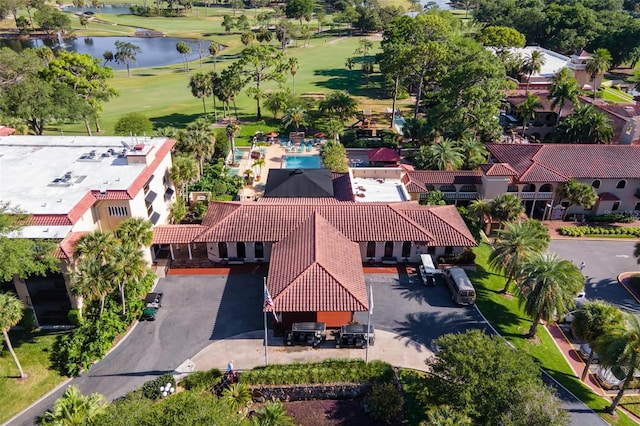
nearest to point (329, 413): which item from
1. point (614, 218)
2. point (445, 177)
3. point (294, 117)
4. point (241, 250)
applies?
point (241, 250)

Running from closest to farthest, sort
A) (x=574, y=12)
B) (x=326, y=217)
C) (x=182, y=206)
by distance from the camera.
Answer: (x=326, y=217)
(x=182, y=206)
(x=574, y=12)

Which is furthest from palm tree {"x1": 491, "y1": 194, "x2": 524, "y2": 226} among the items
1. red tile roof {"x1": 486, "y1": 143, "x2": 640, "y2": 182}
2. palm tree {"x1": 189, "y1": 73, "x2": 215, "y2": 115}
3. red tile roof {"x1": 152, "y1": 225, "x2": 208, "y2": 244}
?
palm tree {"x1": 189, "y1": 73, "x2": 215, "y2": 115}

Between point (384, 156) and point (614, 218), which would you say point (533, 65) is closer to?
point (384, 156)

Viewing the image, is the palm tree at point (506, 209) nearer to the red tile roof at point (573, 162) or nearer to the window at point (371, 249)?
the red tile roof at point (573, 162)

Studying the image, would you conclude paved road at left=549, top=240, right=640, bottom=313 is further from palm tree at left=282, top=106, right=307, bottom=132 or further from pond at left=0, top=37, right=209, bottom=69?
pond at left=0, top=37, right=209, bottom=69

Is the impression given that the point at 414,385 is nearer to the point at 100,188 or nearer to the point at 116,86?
the point at 100,188

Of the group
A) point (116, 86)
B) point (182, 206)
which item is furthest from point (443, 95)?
point (116, 86)

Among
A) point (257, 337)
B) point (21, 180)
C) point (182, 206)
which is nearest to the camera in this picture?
point (257, 337)

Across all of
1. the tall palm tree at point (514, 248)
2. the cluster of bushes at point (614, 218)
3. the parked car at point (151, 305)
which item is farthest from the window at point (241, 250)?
the cluster of bushes at point (614, 218)
